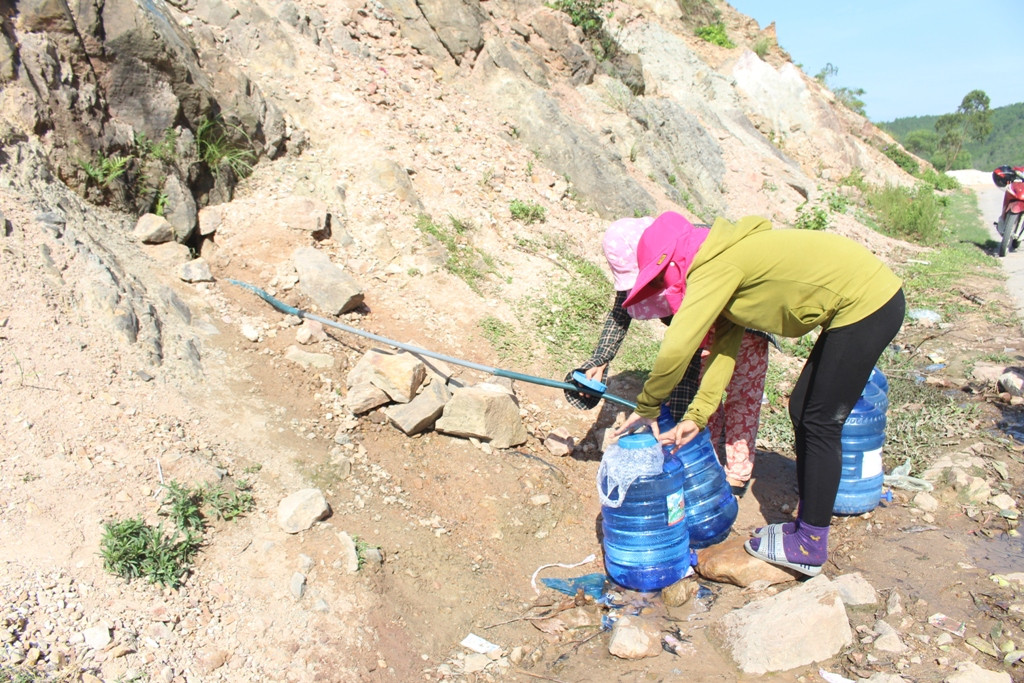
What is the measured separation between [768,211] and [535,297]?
22.4 feet

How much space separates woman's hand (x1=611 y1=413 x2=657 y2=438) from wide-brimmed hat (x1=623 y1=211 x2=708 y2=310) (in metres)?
0.49

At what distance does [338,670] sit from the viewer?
2.38 metres

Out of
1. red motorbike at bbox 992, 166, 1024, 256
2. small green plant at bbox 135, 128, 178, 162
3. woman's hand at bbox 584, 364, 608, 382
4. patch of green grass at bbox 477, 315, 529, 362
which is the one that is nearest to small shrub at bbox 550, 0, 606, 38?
red motorbike at bbox 992, 166, 1024, 256

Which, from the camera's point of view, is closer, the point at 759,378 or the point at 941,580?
the point at 941,580

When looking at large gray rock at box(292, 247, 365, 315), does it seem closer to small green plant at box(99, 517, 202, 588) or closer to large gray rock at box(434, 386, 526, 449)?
large gray rock at box(434, 386, 526, 449)

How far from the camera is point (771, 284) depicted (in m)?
2.49

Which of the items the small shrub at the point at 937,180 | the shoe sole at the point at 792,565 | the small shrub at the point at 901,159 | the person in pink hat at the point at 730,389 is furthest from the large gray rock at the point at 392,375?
the small shrub at the point at 901,159

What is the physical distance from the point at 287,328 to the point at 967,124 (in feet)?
154

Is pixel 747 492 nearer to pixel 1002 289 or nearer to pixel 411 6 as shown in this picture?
pixel 1002 289

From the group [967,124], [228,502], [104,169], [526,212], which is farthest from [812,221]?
[967,124]

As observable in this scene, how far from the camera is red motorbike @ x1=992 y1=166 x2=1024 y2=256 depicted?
9.36m

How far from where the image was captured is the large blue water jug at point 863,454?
3.09 metres

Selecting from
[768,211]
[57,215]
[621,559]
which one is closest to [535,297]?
[621,559]

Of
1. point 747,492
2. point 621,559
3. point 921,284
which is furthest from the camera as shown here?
point 921,284
